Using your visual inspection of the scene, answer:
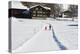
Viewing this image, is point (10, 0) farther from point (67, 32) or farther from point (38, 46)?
point (67, 32)

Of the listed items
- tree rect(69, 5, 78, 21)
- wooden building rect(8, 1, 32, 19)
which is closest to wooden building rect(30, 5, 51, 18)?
wooden building rect(8, 1, 32, 19)

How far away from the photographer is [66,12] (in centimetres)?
165

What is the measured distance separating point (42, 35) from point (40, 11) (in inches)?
8.6

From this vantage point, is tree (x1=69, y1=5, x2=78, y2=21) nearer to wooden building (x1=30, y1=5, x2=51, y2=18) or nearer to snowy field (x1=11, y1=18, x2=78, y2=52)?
snowy field (x1=11, y1=18, x2=78, y2=52)

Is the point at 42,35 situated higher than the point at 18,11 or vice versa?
the point at 18,11

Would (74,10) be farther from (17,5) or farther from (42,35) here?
(17,5)

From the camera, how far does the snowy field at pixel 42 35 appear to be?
4.91 feet

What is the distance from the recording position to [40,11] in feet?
5.13

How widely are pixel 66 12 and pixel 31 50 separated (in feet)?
1.61

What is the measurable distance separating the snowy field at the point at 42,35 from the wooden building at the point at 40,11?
54 millimetres

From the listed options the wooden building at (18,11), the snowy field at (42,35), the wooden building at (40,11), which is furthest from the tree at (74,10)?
the wooden building at (18,11)

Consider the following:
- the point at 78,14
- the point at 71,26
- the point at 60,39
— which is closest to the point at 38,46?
the point at 60,39

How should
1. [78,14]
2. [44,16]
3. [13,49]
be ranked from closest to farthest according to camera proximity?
[13,49], [44,16], [78,14]

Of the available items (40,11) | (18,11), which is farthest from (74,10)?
(18,11)
